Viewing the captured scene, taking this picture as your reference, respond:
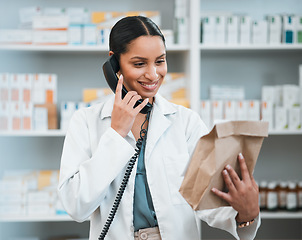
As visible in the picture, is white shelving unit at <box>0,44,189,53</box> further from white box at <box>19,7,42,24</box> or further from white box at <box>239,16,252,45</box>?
white box at <box>239,16,252,45</box>

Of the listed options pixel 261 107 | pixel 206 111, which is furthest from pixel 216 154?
pixel 261 107

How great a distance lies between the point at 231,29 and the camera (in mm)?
Answer: 2686

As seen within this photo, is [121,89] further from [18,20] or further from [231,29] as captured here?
[18,20]

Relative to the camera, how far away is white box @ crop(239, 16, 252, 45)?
2.68 meters

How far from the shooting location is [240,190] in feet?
3.24

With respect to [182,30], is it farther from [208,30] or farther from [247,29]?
[247,29]

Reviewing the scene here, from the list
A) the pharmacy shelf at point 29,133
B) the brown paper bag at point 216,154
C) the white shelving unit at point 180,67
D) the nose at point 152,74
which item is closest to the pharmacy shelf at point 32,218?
the white shelving unit at point 180,67

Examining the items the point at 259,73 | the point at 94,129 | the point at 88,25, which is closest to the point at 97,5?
the point at 88,25

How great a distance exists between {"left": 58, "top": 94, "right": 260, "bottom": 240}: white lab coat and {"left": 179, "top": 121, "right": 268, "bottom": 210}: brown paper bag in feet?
0.68

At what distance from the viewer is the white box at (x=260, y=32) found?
2.70 m

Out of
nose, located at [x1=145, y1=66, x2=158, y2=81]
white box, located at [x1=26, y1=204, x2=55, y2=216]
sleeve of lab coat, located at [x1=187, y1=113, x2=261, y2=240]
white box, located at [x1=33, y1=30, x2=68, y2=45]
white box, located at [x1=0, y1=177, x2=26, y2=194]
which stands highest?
white box, located at [x1=33, y1=30, x2=68, y2=45]

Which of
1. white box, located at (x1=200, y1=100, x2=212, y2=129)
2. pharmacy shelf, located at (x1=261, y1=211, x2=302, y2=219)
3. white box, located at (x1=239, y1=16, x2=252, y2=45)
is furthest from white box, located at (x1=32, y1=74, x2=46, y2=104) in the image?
pharmacy shelf, located at (x1=261, y1=211, x2=302, y2=219)

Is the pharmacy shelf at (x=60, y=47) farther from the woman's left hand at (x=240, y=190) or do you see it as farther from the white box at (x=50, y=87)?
the woman's left hand at (x=240, y=190)

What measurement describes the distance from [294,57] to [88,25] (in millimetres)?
1601
